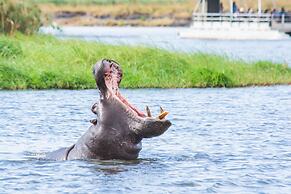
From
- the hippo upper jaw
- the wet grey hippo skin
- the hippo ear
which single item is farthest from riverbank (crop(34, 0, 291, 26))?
the hippo ear

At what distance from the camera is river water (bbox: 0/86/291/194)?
1558 cm

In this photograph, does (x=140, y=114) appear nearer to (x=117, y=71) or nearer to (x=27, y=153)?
(x=117, y=71)

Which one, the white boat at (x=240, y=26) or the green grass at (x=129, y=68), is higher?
the green grass at (x=129, y=68)

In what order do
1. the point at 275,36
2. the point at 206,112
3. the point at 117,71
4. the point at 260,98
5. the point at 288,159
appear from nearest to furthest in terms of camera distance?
1. the point at 117,71
2. the point at 288,159
3. the point at 206,112
4. the point at 260,98
5. the point at 275,36

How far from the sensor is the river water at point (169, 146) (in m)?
15.6

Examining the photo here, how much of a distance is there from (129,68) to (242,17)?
53120mm

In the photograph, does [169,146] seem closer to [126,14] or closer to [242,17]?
[242,17]

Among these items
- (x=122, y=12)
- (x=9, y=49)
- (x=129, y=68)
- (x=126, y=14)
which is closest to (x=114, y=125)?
(x=129, y=68)

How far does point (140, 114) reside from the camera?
1589cm

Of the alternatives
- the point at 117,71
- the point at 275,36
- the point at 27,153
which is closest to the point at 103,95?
the point at 117,71

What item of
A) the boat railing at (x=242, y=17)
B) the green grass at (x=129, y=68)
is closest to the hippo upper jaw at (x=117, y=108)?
the green grass at (x=129, y=68)

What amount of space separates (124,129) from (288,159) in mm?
3086

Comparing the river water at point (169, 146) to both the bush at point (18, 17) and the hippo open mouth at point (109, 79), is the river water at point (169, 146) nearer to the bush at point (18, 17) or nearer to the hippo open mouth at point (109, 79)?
the hippo open mouth at point (109, 79)

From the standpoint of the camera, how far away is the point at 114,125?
631 inches
